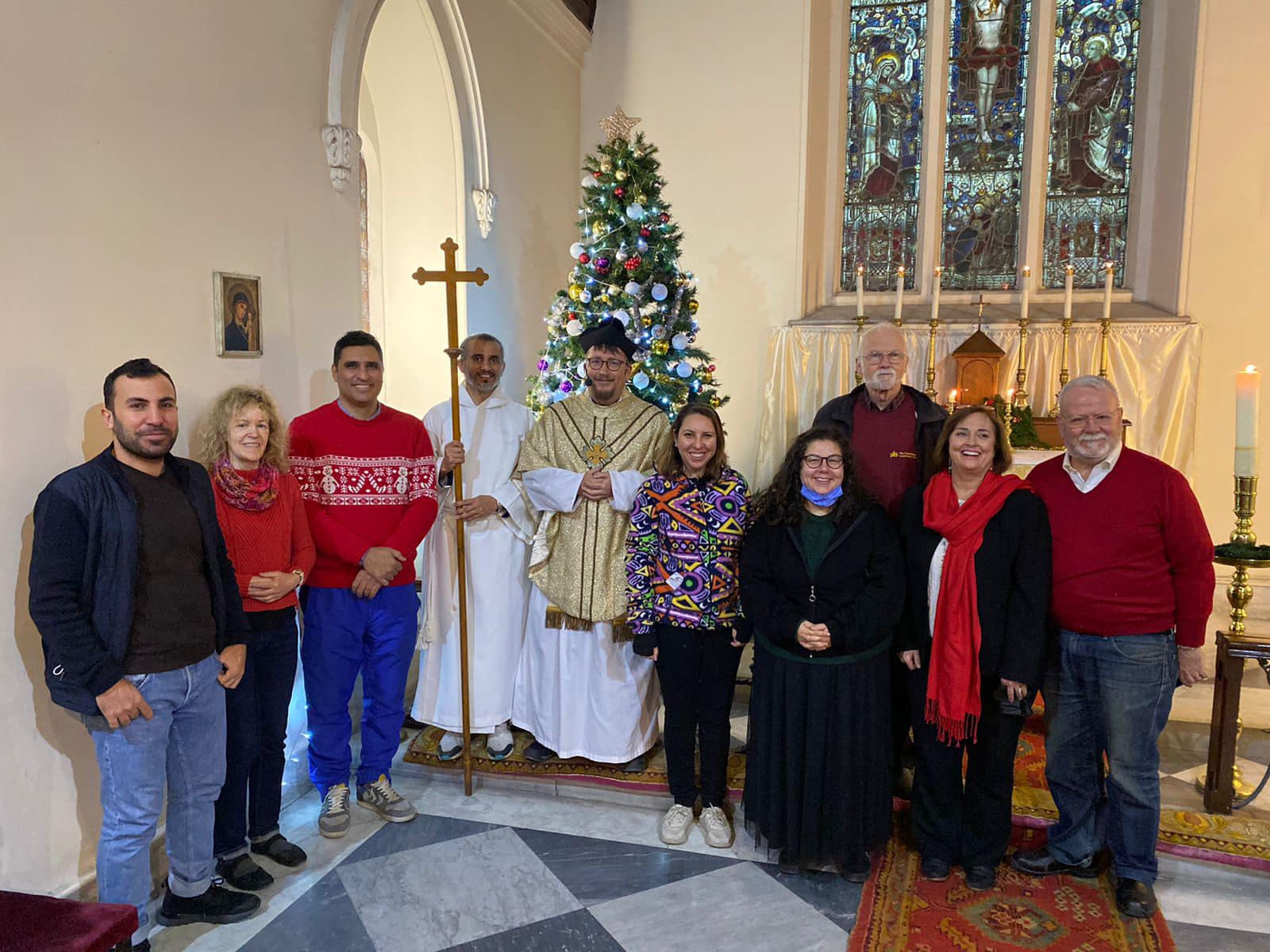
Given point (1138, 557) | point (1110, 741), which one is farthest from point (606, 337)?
point (1110, 741)

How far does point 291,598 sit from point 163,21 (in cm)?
205

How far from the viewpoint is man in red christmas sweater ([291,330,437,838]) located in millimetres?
3287

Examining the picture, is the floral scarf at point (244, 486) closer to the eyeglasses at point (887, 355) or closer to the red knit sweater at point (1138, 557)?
the eyeglasses at point (887, 355)

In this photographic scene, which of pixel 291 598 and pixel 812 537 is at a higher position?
pixel 812 537

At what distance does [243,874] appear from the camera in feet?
9.84

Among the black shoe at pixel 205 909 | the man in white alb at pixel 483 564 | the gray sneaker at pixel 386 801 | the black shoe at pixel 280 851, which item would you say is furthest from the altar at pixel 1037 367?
the black shoe at pixel 205 909

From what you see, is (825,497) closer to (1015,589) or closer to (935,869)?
(1015,589)

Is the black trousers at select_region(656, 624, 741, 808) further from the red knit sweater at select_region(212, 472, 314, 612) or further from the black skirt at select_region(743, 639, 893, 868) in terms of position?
the red knit sweater at select_region(212, 472, 314, 612)

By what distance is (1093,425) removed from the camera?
9.07 ft

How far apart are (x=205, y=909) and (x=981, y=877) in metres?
2.59

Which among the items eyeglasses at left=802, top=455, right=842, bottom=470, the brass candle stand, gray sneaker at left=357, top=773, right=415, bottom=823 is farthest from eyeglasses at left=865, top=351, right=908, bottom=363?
gray sneaker at left=357, top=773, right=415, bottom=823

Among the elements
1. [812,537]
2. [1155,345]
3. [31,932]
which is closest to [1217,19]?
[1155,345]

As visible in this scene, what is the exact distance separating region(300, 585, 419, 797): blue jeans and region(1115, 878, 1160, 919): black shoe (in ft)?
8.83

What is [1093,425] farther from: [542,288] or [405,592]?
[542,288]
